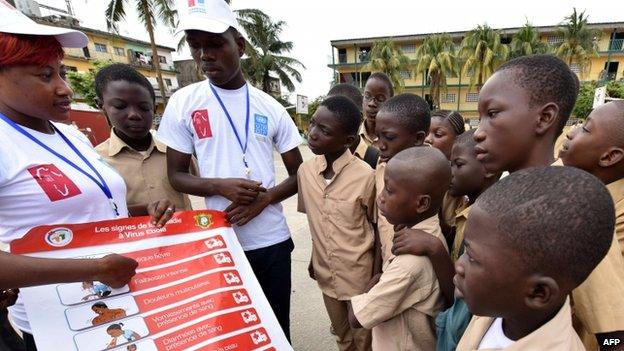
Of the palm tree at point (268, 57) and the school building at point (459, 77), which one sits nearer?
the palm tree at point (268, 57)

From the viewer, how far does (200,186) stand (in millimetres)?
1761

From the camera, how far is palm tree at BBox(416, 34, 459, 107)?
93.3 feet

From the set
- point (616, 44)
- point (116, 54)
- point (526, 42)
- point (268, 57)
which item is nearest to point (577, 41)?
point (526, 42)

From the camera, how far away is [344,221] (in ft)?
6.18

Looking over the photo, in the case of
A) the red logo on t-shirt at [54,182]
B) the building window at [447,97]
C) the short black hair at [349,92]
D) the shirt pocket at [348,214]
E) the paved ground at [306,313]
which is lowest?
the paved ground at [306,313]

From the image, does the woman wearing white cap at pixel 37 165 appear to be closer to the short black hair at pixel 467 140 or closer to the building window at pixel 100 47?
the short black hair at pixel 467 140

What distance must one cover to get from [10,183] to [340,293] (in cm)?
165

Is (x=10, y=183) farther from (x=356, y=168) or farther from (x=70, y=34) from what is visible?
(x=356, y=168)

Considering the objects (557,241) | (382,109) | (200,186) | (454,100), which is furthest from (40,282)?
(454,100)

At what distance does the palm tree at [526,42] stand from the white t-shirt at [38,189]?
3253cm

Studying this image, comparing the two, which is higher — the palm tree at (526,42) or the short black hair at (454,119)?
the palm tree at (526,42)

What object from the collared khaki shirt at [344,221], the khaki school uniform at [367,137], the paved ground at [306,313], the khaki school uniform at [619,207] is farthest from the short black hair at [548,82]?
the paved ground at [306,313]

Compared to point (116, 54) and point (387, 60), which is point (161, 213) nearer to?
point (387, 60)

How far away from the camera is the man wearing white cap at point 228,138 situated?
1.69 meters
